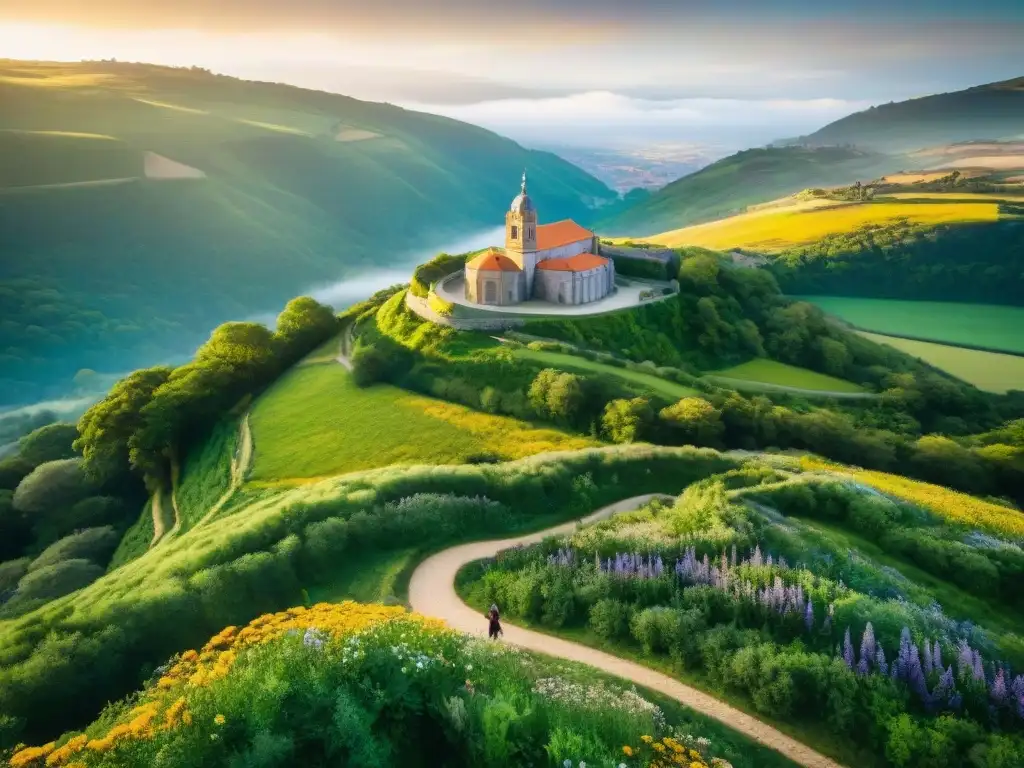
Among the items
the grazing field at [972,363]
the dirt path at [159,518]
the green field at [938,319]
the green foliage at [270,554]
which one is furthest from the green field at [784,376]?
the dirt path at [159,518]

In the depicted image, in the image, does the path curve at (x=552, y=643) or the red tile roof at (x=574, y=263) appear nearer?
the path curve at (x=552, y=643)

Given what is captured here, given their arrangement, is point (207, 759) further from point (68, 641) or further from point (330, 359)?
point (330, 359)

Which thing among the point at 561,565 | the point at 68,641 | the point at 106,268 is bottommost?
the point at 106,268

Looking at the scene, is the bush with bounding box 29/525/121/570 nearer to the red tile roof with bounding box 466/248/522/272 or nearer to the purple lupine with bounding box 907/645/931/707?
the red tile roof with bounding box 466/248/522/272

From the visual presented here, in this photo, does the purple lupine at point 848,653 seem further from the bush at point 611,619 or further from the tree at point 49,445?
the tree at point 49,445

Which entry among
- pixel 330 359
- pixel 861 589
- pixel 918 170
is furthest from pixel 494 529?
pixel 918 170
